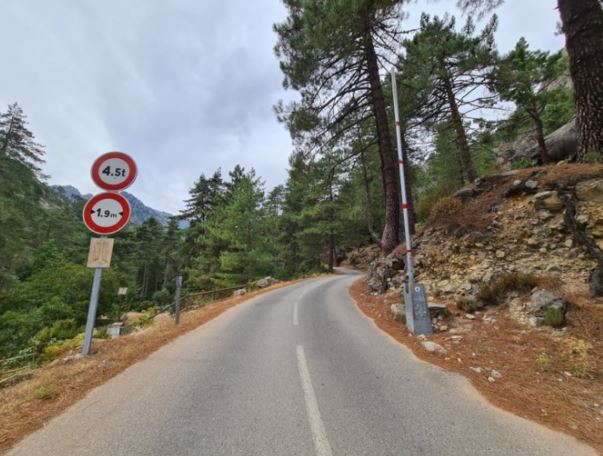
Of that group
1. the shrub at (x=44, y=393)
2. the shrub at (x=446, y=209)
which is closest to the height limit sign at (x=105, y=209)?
the shrub at (x=44, y=393)

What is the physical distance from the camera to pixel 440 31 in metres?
9.33

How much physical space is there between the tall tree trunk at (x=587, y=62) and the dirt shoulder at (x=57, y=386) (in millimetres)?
10620

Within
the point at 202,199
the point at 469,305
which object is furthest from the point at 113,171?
the point at 202,199

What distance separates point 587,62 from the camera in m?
5.98

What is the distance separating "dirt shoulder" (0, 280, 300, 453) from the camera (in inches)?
96.6

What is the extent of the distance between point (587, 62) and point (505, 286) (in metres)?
5.70

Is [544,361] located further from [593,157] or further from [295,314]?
[295,314]

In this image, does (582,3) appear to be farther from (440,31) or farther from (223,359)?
(223,359)

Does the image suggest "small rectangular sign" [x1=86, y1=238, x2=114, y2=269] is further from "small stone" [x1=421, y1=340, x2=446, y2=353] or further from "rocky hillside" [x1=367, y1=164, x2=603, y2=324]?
"rocky hillside" [x1=367, y1=164, x2=603, y2=324]

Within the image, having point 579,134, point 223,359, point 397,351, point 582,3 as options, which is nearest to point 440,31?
point 582,3

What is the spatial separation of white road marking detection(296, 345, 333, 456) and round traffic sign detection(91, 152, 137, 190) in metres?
4.13

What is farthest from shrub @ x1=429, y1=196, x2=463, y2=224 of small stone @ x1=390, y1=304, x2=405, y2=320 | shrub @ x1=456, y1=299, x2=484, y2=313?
small stone @ x1=390, y1=304, x2=405, y2=320

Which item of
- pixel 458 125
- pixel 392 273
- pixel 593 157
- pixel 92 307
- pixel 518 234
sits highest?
pixel 458 125

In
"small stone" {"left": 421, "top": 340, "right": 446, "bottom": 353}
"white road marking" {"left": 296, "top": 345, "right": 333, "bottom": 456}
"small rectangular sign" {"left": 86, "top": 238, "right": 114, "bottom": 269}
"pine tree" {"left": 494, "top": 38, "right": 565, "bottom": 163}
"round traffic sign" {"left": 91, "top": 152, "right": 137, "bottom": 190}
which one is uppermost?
"pine tree" {"left": 494, "top": 38, "right": 565, "bottom": 163}
